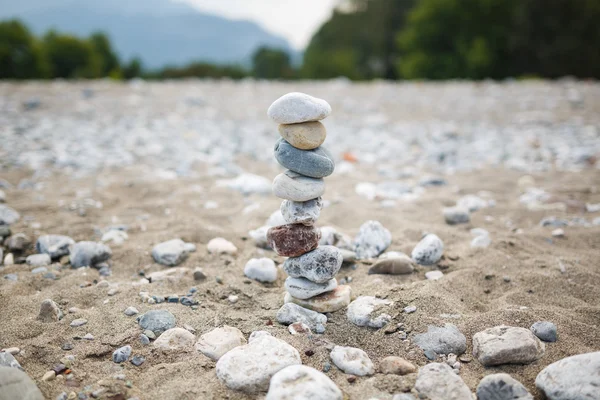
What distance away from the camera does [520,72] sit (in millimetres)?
27188

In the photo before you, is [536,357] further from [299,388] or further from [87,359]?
[87,359]

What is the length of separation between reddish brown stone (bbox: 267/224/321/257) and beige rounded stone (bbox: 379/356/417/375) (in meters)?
0.81

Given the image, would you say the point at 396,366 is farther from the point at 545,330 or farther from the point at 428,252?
the point at 428,252

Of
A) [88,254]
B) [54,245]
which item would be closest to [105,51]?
[54,245]

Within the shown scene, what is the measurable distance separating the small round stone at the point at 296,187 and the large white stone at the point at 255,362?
821 mm

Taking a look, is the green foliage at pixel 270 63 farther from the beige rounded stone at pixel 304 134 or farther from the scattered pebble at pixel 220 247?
the beige rounded stone at pixel 304 134

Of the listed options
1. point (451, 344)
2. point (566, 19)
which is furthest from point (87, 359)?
point (566, 19)

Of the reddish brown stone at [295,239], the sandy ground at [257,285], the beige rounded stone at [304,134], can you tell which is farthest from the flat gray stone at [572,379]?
the beige rounded stone at [304,134]

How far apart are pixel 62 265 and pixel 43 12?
199 m

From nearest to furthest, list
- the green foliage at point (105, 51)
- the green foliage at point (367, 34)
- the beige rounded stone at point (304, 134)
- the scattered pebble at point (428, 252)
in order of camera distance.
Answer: the beige rounded stone at point (304, 134)
the scattered pebble at point (428, 252)
the green foliage at point (367, 34)
the green foliage at point (105, 51)

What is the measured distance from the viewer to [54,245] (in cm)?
322

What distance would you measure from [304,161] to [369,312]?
3.10 feet

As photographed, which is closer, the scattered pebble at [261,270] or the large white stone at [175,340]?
the large white stone at [175,340]

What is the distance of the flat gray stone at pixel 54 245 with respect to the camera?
10.4ft
